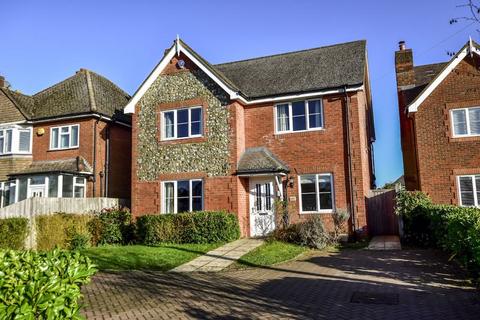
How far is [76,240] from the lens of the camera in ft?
57.1

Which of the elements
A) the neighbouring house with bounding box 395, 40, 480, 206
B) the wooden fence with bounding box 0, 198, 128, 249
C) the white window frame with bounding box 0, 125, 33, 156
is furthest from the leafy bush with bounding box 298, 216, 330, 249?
the white window frame with bounding box 0, 125, 33, 156

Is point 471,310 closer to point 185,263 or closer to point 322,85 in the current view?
point 185,263

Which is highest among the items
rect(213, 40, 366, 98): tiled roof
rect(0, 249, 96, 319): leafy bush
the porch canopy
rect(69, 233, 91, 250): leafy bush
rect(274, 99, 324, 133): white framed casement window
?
rect(213, 40, 366, 98): tiled roof

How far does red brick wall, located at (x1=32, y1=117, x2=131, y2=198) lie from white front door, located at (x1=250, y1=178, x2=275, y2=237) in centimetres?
905

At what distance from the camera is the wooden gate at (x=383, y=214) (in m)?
19.4

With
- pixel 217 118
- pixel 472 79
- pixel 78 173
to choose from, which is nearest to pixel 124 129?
pixel 78 173

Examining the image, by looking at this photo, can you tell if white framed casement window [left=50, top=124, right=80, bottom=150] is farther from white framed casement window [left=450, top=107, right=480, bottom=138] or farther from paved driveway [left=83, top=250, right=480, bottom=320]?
white framed casement window [left=450, top=107, right=480, bottom=138]

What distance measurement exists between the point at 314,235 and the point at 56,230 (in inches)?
421

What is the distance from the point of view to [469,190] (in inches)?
683

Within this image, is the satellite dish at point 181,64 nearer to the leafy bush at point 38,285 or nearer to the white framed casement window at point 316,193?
the white framed casement window at point 316,193

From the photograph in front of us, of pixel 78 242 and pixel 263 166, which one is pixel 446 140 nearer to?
pixel 263 166

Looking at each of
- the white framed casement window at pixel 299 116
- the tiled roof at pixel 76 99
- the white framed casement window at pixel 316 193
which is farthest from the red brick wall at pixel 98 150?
the white framed casement window at pixel 316 193

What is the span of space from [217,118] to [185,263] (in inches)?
301

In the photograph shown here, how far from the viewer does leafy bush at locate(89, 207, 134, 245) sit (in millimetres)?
18562
